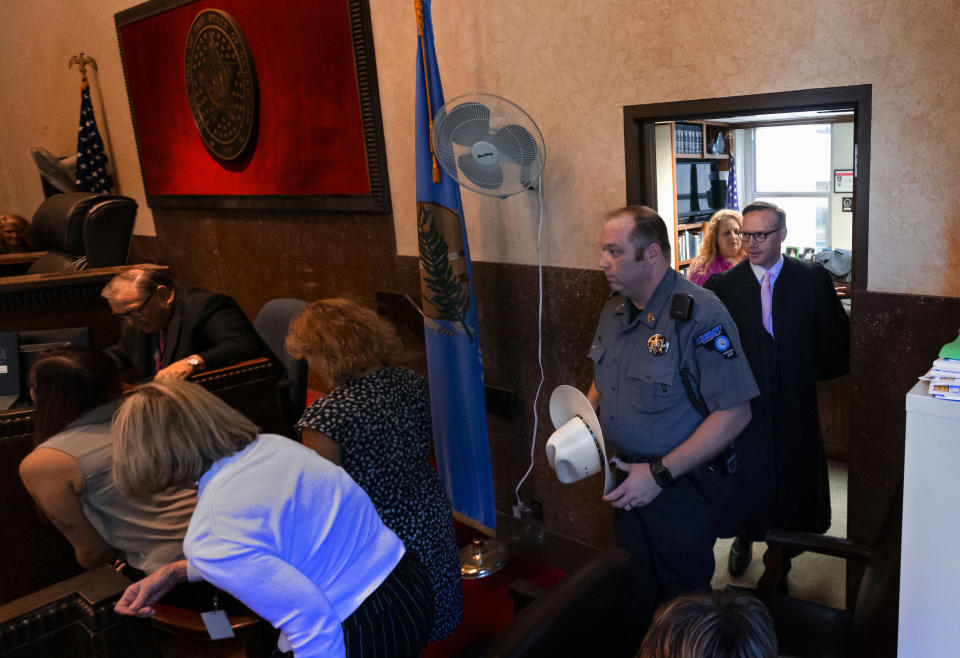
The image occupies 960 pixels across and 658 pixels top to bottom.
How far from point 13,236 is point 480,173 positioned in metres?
5.23

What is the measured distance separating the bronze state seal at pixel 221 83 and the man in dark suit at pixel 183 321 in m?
1.68

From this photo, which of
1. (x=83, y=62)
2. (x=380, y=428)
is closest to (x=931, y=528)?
(x=380, y=428)

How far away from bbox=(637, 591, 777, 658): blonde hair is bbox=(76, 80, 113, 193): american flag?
22.1 feet

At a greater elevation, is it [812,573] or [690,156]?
[690,156]

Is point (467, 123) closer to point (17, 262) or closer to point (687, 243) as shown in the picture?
point (687, 243)

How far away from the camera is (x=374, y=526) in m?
1.83

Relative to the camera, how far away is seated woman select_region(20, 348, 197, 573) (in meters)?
2.33

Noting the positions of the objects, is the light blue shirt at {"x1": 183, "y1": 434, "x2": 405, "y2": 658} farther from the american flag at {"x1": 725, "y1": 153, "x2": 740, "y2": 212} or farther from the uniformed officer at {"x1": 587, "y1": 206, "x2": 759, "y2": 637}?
the american flag at {"x1": 725, "y1": 153, "x2": 740, "y2": 212}

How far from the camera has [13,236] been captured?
6383 millimetres

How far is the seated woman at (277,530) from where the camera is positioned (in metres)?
1.54

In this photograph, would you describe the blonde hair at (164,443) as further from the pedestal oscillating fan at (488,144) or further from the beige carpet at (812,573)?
the beige carpet at (812,573)

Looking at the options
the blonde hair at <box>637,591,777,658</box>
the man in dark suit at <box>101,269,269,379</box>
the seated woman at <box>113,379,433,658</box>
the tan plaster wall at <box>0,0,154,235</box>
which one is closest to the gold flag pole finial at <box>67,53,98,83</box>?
the tan plaster wall at <box>0,0,154,235</box>

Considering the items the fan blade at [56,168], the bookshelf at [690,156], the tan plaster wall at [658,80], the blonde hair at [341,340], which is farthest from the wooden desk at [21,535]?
the fan blade at [56,168]

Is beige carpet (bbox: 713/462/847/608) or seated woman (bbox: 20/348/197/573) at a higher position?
seated woman (bbox: 20/348/197/573)
